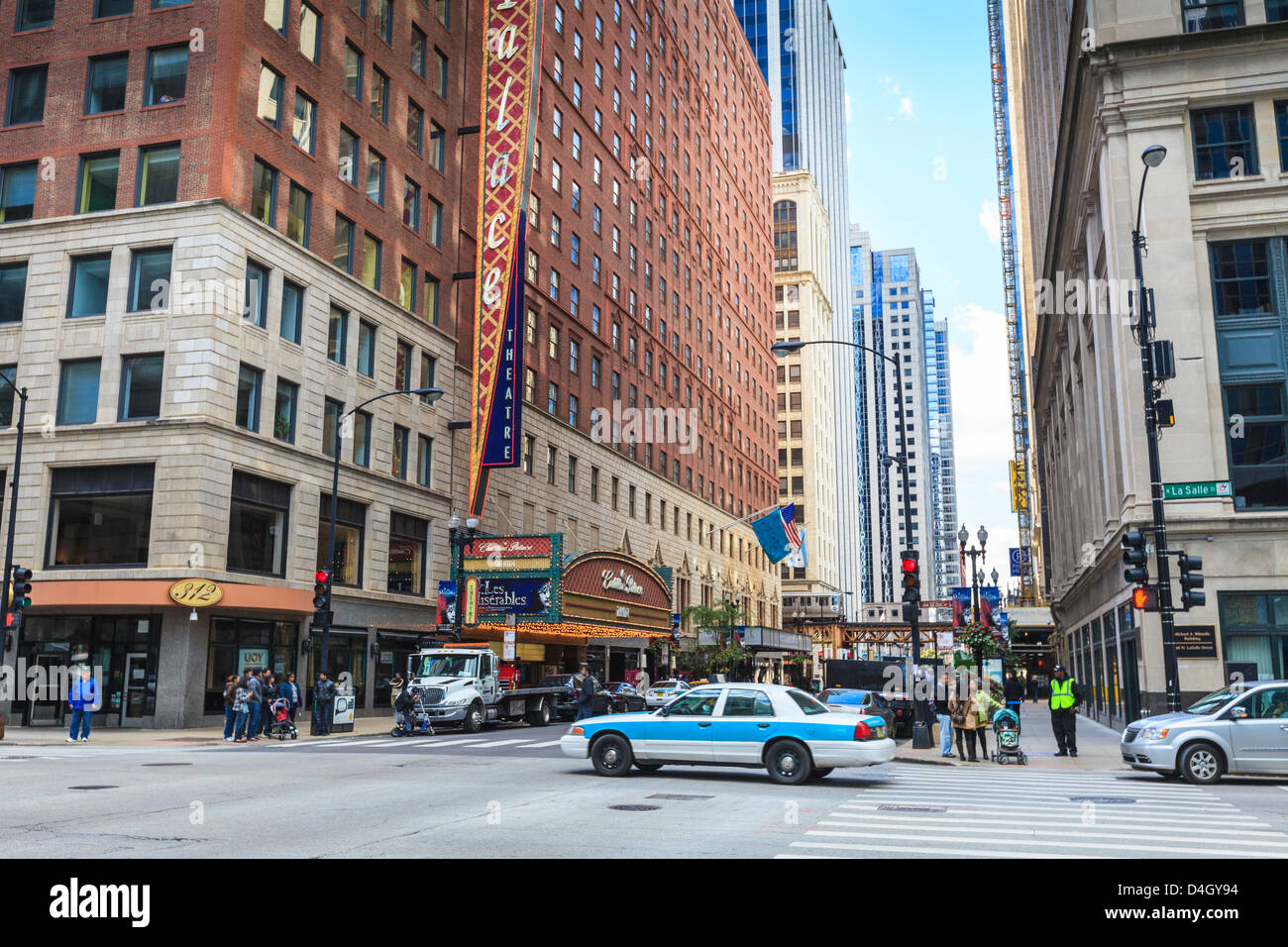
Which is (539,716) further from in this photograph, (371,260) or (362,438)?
(371,260)

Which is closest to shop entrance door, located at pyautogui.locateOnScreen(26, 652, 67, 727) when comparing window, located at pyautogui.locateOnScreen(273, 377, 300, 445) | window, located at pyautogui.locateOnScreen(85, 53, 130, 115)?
window, located at pyautogui.locateOnScreen(273, 377, 300, 445)

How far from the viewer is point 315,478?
39.0 meters

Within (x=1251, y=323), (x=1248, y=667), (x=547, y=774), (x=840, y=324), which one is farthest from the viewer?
(x=840, y=324)

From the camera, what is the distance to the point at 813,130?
153000 millimetres

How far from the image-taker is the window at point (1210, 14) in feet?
101

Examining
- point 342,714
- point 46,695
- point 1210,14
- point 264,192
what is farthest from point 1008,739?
point 264,192

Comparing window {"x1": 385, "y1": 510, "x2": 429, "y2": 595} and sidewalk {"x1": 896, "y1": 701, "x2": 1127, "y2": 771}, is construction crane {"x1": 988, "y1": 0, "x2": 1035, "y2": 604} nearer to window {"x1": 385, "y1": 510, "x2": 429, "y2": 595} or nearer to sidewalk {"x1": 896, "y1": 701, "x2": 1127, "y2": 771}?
window {"x1": 385, "y1": 510, "x2": 429, "y2": 595}

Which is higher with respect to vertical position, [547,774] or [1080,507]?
[1080,507]

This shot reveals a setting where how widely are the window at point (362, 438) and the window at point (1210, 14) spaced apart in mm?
31750

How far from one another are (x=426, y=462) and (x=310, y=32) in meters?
18.1

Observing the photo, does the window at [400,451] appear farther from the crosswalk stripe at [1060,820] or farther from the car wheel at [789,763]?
the crosswalk stripe at [1060,820]
